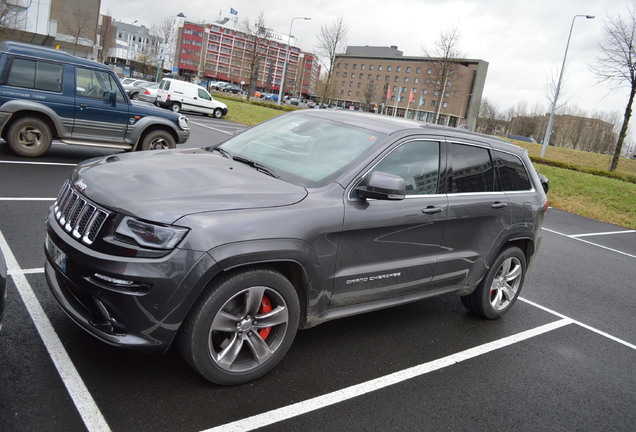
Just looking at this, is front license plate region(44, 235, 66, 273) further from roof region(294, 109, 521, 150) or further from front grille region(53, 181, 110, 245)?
roof region(294, 109, 521, 150)

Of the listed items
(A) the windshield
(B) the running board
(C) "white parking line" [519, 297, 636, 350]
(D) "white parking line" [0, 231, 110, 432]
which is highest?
(A) the windshield

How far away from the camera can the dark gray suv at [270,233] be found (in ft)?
9.20

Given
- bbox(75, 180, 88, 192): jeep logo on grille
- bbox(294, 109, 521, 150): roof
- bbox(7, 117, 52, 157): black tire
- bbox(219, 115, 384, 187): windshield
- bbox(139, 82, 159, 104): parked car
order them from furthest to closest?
bbox(139, 82, 159, 104): parked car → bbox(7, 117, 52, 157): black tire → bbox(294, 109, 521, 150): roof → bbox(219, 115, 384, 187): windshield → bbox(75, 180, 88, 192): jeep logo on grille

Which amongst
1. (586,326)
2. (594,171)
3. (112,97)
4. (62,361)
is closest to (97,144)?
(112,97)

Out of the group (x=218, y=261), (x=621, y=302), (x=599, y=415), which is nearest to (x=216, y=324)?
(x=218, y=261)

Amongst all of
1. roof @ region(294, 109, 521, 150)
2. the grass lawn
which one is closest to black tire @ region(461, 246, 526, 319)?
roof @ region(294, 109, 521, 150)

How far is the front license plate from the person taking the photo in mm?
2992

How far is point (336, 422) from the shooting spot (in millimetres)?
3025

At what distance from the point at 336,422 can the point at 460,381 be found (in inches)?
48.9

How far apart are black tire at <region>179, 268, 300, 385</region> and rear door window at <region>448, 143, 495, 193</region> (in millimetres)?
1885

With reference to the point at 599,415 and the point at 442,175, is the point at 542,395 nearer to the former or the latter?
the point at 599,415

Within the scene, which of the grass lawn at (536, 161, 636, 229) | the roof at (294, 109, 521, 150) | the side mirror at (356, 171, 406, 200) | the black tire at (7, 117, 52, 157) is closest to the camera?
the side mirror at (356, 171, 406, 200)

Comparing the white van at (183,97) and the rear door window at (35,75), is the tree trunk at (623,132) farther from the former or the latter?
the rear door window at (35,75)

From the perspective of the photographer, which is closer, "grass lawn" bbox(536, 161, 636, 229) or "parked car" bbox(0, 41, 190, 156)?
"parked car" bbox(0, 41, 190, 156)
